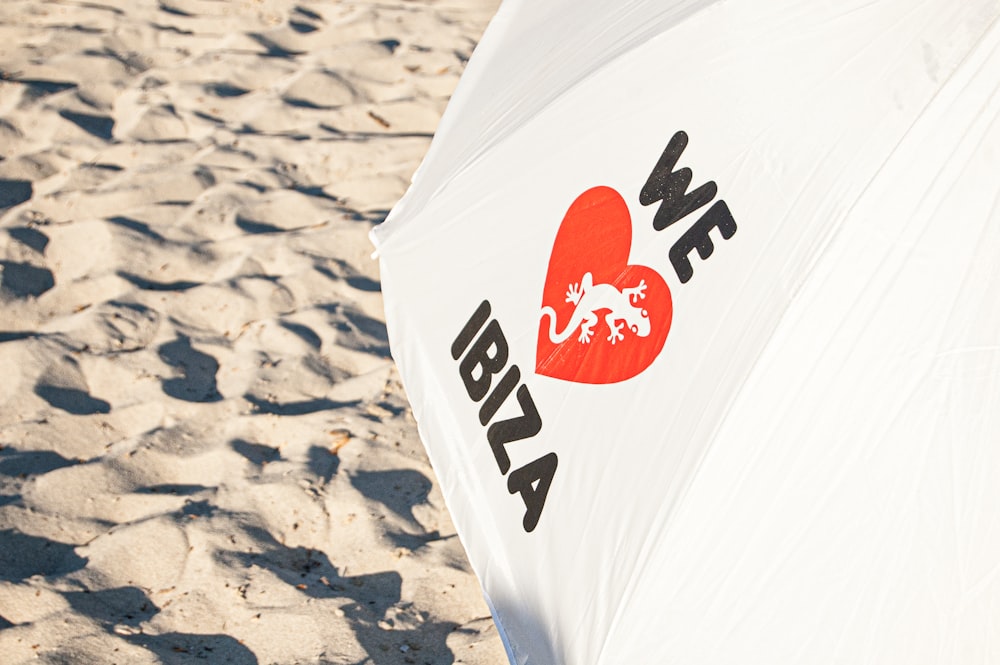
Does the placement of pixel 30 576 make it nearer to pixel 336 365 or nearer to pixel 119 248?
pixel 336 365

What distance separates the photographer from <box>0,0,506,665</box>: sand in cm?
228

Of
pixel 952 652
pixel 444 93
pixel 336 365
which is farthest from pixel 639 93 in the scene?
pixel 444 93

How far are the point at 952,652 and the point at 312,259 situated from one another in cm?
248

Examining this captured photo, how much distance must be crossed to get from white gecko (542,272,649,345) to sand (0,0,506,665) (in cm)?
83

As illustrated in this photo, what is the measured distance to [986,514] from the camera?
1368mm

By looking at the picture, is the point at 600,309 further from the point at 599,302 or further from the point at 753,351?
the point at 753,351

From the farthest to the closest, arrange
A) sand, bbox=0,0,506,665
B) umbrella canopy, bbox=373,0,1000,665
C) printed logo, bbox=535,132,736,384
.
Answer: sand, bbox=0,0,506,665 → printed logo, bbox=535,132,736,384 → umbrella canopy, bbox=373,0,1000,665

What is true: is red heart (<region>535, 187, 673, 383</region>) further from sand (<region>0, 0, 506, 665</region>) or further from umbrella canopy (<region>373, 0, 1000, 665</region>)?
sand (<region>0, 0, 506, 665</region>)

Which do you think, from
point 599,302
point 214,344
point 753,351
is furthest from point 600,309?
point 214,344

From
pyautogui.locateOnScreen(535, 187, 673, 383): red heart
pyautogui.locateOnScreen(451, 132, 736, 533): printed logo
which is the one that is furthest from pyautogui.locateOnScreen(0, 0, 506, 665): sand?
pyautogui.locateOnScreen(535, 187, 673, 383): red heart

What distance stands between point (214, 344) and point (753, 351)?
2.03 meters

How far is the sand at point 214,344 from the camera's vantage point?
2275mm

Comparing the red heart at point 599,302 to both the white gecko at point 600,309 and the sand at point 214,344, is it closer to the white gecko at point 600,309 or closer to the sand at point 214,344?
the white gecko at point 600,309

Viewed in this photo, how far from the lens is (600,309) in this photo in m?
1.76
